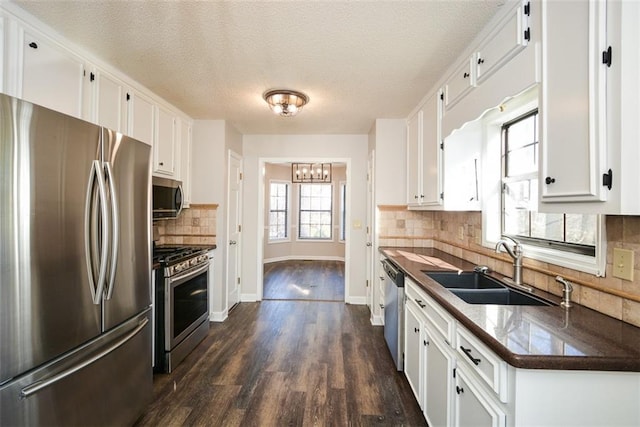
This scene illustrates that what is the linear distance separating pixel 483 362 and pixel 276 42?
207cm

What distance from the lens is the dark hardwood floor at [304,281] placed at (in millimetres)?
4508

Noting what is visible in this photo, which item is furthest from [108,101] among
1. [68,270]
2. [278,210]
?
[278,210]

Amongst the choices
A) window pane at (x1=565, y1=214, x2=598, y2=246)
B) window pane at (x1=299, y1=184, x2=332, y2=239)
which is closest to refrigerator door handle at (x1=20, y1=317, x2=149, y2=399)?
window pane at (x1=565, y1=214, x2=598, y2=246)

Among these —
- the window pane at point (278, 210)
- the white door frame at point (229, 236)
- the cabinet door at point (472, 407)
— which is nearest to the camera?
the cabinet door at point (472, 407)

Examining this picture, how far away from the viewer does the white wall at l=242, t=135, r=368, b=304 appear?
405 centimetres

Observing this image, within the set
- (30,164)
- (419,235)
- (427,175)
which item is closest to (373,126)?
(427,175)

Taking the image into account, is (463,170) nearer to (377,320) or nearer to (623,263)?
(623,263)

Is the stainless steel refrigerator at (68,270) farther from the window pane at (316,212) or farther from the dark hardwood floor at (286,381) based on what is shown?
the window pane at (316,212)

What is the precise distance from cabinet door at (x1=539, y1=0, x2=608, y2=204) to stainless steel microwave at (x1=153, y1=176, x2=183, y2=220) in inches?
107

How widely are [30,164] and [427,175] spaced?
105 inches

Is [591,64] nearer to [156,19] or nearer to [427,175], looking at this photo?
[427,175]

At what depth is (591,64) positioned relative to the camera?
3.14 feet

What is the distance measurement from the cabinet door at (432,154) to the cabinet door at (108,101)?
2.62 meters

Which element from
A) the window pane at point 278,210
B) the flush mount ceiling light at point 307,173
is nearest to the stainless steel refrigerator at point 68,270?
the flush mount ceiling light at point 307,173
